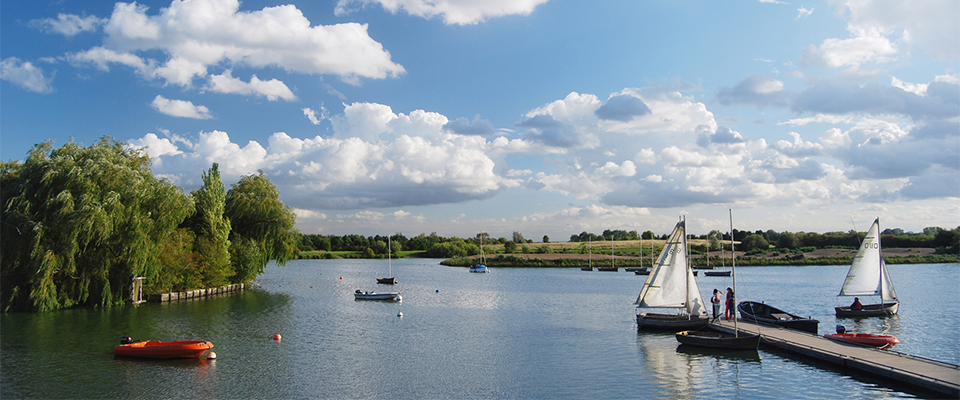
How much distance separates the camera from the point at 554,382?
23219 millimetres

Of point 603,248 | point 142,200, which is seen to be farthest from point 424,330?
point 603,248

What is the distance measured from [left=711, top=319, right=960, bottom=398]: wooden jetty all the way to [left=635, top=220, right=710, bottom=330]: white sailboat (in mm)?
2524

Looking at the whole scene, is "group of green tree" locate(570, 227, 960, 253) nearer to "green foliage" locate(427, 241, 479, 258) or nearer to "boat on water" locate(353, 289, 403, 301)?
"green foliage" locate(427, 241, 479, 258)

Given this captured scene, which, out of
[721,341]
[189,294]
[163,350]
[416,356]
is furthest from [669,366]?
[189,294]

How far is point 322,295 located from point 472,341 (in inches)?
1303

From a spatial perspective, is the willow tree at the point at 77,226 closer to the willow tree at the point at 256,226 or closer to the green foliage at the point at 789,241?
the willow tree at the point at 256,226

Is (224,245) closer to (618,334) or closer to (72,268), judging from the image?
(72,268)

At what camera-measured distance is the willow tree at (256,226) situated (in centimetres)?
6112

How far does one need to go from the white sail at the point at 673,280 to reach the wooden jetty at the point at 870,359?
317 cm

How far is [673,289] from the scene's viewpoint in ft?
117

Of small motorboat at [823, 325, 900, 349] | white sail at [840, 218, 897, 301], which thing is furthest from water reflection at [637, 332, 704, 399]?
white sail at [840, 218, 897, 301]

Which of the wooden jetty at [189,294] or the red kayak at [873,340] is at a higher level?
the wooden jetty at [189,294]

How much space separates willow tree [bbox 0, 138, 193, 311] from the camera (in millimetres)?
38719

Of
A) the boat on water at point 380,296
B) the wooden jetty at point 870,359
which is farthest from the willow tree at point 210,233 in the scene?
the wooden jetty at point 870,359
